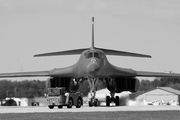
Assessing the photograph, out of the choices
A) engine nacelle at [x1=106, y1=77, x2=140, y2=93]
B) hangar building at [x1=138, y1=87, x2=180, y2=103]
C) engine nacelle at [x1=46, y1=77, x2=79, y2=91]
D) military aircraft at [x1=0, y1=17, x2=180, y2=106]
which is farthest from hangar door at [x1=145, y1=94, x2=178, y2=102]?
engine nacelle at [x1=46, y1=77, x2=79, y2=91]

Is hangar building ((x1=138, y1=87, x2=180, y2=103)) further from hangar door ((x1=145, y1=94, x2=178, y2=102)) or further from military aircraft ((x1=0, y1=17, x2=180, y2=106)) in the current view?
military aircraft ((x1=0, y1=17, x2=180, y2=106))

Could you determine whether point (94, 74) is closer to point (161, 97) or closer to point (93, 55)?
point (93, 55)

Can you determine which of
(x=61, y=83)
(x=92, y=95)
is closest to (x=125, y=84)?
(x=61, y=83)

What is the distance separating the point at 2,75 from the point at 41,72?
3.28 metres

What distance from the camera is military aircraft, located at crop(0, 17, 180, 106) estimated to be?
3216 centimetres

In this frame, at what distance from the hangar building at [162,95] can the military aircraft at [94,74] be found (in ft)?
52.5

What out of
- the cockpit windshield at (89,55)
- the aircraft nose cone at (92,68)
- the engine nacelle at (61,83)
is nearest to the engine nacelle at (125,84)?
the engine nacelle at (61,83)

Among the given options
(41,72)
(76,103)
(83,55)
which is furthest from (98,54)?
(41,72)

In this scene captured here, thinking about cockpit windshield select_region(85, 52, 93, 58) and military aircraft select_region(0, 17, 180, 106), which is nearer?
military aircraft select_region(0, 17, 180, 106)

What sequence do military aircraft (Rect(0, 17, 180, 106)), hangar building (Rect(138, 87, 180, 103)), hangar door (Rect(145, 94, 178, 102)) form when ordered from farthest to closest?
hangar door (Rect(145, 94, 178, 102)), hangar building (Rect(138, 87, 180, 103)), military aircraft (Rect(0, 17, 180, 106))

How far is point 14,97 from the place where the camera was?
51.0 metres

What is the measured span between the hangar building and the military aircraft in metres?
16.0

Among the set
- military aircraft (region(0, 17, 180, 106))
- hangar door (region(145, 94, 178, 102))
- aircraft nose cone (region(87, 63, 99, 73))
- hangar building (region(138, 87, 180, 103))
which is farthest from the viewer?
hangar door (region(145, 94, 178, 102))

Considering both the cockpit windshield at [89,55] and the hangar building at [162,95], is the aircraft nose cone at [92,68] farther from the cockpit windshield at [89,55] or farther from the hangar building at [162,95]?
the hangar building at [162,95]
